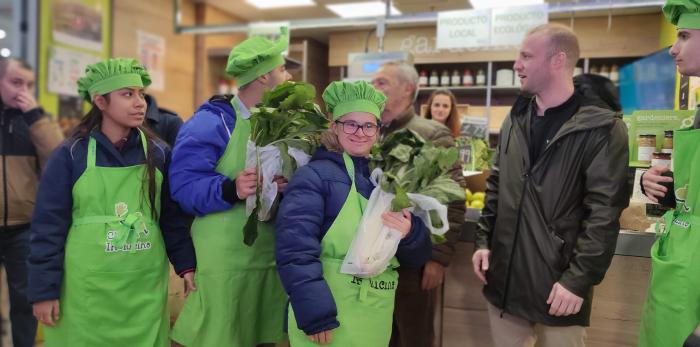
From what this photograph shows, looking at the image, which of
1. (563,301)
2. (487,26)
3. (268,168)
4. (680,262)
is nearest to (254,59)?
(268,168)

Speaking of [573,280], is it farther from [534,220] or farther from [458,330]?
[458,330]

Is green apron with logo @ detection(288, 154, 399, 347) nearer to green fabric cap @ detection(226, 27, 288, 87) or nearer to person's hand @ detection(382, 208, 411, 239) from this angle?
person's hand @ detection(382, 208, 411, 239)

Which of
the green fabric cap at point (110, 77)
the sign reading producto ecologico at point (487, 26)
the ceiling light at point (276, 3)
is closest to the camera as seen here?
the green fabric cap at point (110, 77)

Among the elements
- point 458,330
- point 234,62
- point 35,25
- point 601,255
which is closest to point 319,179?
point 234,62

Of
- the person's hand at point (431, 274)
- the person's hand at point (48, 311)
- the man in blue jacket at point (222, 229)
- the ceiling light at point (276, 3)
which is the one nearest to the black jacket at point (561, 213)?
the person's hand at point (431, 274)

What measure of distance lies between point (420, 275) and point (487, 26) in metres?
2.56

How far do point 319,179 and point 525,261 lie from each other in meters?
0.76

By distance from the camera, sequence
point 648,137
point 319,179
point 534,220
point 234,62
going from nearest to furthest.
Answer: point 319,179, point 534,220, point 234,62, point 648,137

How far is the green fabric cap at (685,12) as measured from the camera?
1502mm

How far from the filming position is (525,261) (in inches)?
71.1

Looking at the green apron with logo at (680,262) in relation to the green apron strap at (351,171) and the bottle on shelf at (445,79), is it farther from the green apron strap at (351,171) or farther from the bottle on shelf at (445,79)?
the bottle on shelf at (445,79)

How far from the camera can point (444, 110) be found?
4.22m

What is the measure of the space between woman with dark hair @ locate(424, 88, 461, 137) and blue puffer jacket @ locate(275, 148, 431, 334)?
2602 millimetres

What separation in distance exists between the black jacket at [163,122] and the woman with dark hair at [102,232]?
0.48m
